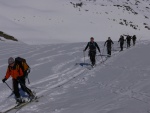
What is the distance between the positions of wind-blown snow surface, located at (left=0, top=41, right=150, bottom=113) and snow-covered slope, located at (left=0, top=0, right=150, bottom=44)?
2485cm

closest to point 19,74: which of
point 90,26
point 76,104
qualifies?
point 76,104

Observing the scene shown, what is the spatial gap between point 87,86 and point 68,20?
43129mm

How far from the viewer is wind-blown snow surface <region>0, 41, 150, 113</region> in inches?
391

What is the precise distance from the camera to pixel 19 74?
35.5 feet

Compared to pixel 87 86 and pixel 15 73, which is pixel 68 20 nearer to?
pixel 87 86

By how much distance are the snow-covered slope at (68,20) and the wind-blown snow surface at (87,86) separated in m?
24.8

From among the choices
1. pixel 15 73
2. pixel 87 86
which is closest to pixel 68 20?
pixel 87 86

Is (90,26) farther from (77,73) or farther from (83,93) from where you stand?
(83,93)

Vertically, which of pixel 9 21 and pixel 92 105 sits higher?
pixel 9 21

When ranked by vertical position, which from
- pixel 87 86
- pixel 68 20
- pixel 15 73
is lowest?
pixel 87 86

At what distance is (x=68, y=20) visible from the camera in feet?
184

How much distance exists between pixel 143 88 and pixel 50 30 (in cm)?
3960

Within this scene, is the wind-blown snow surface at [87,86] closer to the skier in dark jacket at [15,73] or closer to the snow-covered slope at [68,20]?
the skier in dark jacket at [15,73]

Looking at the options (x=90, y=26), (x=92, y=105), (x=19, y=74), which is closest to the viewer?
(x=92, y=105)
